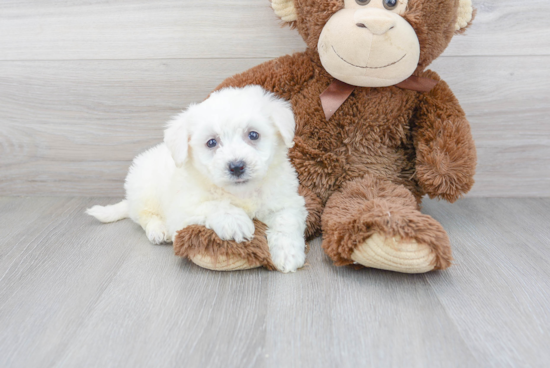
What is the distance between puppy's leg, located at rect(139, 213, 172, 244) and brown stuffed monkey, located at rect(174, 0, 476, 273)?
8.4 inches

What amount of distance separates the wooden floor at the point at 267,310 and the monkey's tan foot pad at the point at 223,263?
3 centimetres

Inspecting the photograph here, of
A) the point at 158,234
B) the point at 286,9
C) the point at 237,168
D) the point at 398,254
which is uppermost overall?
the point at 286,9

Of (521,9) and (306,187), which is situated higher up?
(521,9)

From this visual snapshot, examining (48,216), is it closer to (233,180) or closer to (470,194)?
(233,180)

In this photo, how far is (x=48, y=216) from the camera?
1.62 meters

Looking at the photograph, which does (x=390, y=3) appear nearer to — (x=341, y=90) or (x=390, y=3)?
(x=390, y=3)

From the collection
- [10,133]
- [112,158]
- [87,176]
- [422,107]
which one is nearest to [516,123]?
[422,107]

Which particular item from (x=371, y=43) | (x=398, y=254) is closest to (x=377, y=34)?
(x=371, y=43)

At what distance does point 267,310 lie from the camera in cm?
97

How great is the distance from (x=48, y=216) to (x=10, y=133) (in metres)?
0.40

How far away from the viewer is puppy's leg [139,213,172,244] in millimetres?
1342

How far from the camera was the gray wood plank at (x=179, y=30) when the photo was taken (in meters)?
1.53

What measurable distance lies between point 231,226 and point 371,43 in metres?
0.59

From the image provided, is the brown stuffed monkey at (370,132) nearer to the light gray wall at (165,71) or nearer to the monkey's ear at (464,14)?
the monkey's ear at (464,14)
